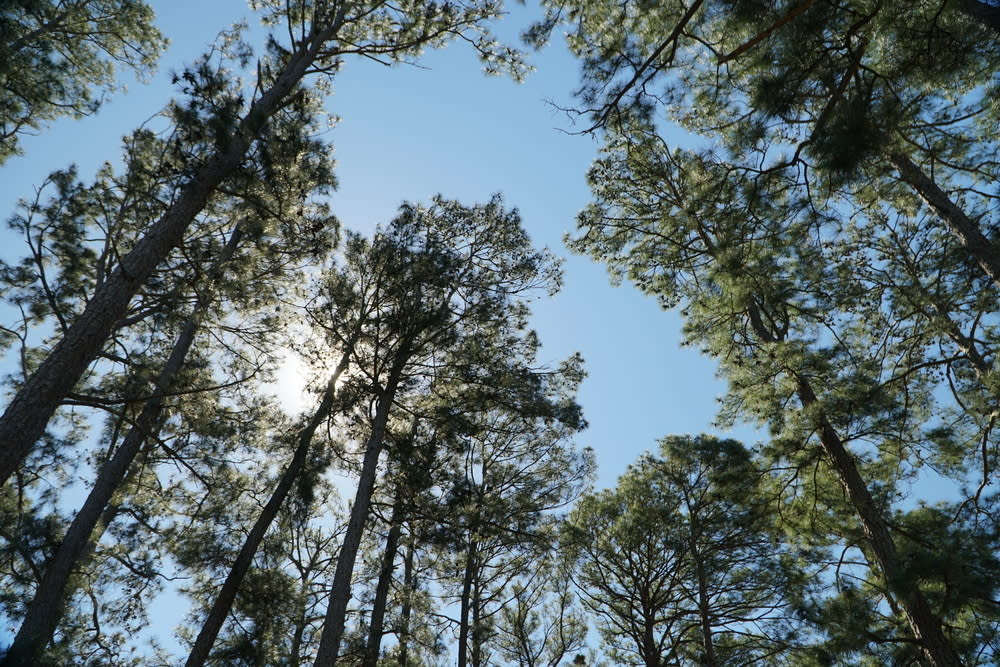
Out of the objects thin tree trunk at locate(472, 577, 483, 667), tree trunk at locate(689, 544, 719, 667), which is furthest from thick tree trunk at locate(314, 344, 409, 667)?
tree trunk at locate(689, 544, 719, 667)

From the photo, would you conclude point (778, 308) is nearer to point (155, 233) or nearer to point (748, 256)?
point (748, 256)

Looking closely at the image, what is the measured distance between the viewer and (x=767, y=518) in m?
9.52

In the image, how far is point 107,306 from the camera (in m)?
4.88

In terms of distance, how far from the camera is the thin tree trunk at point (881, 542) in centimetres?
606

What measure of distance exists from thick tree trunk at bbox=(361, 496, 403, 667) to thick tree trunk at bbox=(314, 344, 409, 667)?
3.72ft

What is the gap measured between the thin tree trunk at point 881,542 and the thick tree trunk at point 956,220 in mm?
2273

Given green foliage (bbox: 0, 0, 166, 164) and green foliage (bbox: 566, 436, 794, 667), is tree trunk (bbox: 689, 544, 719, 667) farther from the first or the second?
green foliage (bbox: 0, 0, 166, 164)

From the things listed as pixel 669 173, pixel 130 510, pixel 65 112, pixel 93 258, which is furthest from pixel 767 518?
pixel 65 112

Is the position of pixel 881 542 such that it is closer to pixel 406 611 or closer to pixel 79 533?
pixel 406 611

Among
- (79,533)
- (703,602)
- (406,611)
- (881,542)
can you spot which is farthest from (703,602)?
(79,533)

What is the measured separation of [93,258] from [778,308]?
36.4 feet

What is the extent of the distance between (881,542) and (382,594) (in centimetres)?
769

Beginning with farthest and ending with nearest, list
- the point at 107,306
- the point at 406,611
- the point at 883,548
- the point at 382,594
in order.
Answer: the point at 406,611 → the point at 382,594 → the point at 883,548 → the point at 107,306

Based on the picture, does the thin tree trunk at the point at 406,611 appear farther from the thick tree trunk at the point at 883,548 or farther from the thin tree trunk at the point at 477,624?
the thick tree trunk at the point at 883,548
